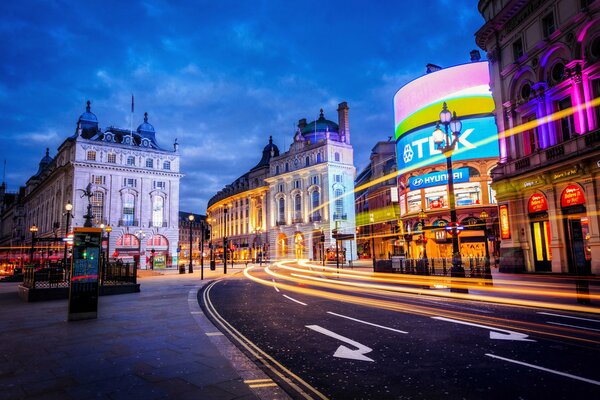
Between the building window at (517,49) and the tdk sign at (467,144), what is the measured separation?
18037mm

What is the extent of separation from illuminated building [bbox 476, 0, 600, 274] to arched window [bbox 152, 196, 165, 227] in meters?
61.7

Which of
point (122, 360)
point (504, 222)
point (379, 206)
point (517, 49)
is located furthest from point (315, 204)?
point (122, 360)

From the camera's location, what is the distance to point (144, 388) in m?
5.12

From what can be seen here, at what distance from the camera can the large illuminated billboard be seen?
45.6 meters

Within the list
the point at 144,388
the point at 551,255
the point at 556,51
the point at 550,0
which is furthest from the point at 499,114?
the point at 144,388

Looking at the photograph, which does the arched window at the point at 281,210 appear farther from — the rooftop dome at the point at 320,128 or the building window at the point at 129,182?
the building window at the point at 129,182

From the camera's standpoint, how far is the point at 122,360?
6.47 meters

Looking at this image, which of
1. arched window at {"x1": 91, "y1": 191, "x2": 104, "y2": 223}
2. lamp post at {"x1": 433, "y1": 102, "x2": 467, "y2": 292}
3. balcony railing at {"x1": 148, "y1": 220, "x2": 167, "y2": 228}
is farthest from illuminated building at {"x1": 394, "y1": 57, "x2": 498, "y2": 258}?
arched window at {"x1": 91, "y1": 191, "x2": 104, "y2": 223}

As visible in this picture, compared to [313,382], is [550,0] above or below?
above

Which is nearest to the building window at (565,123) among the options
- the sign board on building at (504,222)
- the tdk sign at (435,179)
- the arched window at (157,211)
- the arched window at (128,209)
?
the sign board on building at (504,222)

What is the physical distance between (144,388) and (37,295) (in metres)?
13.9

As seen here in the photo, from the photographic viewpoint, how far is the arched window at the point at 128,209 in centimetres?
7107

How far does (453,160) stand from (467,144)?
7.99 ft

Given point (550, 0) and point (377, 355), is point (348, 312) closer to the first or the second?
point (377, 355)
